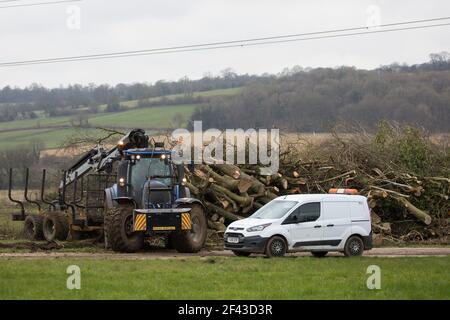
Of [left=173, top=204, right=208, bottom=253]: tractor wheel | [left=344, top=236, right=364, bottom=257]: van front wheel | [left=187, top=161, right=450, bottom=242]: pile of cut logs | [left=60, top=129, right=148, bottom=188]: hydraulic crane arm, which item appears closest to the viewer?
[left=344, top=236, right=364, bottom=257]: van front wheel

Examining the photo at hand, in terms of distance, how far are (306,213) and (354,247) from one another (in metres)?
1.72

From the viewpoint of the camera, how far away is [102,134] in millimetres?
38688

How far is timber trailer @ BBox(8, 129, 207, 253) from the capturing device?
2419cm

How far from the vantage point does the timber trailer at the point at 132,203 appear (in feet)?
79.4

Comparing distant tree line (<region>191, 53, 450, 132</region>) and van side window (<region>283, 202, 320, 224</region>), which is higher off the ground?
distant tree line (<region>191, 53, 450, 132</region>)

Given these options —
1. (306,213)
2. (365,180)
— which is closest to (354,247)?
(306,213)

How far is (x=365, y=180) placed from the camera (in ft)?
105

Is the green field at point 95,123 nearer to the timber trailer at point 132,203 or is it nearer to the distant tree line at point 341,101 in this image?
the distant tree line at point 341,101

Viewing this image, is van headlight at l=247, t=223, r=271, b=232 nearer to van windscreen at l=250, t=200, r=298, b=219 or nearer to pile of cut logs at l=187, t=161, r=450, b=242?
van windscreen at l=250, t=200, r=298, b=219

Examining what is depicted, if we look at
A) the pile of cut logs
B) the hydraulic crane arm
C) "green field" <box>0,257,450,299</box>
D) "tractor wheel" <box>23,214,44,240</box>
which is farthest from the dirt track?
"tractor wheel" <box>23,214,44,240</box>

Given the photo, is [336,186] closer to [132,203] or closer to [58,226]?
[132,203]

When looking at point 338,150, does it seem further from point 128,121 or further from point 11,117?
point 11,117

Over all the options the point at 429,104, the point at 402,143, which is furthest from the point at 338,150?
the point at 429,104

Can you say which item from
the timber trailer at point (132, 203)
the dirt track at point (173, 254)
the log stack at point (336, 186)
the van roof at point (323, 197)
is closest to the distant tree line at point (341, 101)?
the log stack at point (336, 186)
